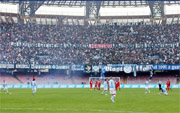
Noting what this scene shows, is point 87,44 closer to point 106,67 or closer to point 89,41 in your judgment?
point 89,41

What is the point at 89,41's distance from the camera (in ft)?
244

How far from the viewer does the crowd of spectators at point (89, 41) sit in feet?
219

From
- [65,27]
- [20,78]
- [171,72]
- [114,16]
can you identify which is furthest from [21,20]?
[171,72]

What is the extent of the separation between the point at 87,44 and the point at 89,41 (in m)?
1.73

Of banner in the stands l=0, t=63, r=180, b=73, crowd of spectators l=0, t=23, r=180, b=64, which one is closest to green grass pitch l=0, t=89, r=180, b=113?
banner in the stands l=0, t=63, r=180, b=73

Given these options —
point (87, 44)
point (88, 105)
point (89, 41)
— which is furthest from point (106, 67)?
point (88, 105)

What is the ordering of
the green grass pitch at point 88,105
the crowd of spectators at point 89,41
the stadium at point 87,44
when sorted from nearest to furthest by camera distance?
the green grass pitch at point 88,105
the stadium at point 87,44
the crowd of spectators at point 89,41

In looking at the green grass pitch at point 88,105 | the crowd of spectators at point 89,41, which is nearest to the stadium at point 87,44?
the crowd of spectators at point 89,41

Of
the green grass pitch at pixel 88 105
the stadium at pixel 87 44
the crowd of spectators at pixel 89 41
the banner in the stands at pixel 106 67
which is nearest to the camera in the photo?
the green grass pitch at pixel 88 105

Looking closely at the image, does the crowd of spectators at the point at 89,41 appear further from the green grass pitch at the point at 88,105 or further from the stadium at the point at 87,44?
the green grass pitch at the point at 88,105

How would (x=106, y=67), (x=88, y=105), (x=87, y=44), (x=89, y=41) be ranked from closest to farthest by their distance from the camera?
(x=88, y=105)
(x=106, y=67)
(x=87, y=44)
(x=89, y=41)

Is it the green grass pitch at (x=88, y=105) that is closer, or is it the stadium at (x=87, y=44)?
the green grass pitch at (x=88, y=105)

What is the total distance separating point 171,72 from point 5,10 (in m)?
45.4

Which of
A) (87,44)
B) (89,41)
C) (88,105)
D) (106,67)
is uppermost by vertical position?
(88,105)
